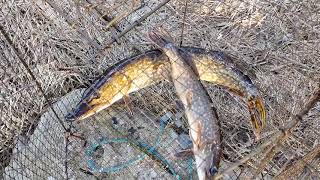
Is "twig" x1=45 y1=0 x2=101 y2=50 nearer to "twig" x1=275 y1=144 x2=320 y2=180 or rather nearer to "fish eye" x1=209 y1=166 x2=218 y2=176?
"fish eye" x1=209 y1=166 x2=218 y2=176

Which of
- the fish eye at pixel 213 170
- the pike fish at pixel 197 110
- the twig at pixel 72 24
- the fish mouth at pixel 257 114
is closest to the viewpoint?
the fish eye at pixel 213 170

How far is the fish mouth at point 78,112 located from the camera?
13.9ft

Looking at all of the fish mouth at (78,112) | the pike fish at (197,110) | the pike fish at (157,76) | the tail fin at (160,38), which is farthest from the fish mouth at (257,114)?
the fish mouth at (78,112)

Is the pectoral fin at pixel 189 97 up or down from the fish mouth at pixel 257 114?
up

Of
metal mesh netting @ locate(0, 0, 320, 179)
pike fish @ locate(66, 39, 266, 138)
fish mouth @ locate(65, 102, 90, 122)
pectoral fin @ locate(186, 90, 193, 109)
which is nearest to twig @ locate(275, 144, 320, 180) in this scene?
metal mesh netting @ locate(0, 0, 320, 179)

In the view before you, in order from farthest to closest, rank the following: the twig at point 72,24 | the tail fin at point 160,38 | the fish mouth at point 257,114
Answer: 1. the twig at point 72,24
2. the tail fin at point 160,38
3. the fish mouth at point 257,114

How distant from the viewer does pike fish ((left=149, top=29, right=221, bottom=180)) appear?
409 cm

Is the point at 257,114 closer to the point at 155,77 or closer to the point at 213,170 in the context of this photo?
the point at 213,170

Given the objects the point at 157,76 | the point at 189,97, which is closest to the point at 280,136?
the point at 189,97

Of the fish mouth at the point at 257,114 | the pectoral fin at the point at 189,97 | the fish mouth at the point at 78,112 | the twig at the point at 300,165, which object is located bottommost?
the twig at the point at 300,165

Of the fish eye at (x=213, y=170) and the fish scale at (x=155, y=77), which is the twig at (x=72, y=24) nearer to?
the fish scale at (x=155, y=77)

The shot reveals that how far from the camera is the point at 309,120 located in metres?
4.75

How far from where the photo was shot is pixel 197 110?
4.24m

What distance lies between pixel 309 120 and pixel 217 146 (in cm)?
112
